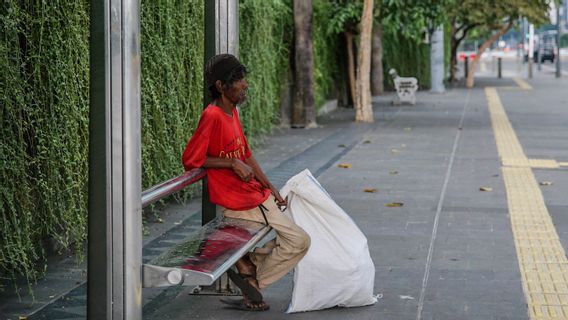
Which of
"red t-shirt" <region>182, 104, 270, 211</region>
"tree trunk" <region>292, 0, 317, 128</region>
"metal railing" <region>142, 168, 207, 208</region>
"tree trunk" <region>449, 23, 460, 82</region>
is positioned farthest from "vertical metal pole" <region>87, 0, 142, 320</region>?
"tree trunk" <region>449, 23, 460, 82</region>

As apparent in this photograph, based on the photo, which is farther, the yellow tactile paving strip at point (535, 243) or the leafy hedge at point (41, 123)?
the yellow tactile paving strip at point (535, 243)

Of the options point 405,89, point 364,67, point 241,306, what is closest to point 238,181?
point 241,306

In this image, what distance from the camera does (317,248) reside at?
620 cm

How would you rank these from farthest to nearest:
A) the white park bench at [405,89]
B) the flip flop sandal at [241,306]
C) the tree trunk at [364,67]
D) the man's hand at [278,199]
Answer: the white park bench at [405,89] < the tree trunk at [364,67] < the flip flop sandal at [241,306] < the man's hand at [278,199]

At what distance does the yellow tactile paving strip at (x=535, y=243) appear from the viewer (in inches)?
258

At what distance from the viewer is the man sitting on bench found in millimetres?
5918

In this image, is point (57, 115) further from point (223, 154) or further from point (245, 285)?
point (245, 285)

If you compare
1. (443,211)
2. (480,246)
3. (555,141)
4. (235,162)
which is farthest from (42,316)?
(555,141)

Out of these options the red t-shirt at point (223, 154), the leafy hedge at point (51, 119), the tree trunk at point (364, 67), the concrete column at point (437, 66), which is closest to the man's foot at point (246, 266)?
the red t-shirt at point (223, 154)

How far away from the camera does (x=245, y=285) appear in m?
6.22

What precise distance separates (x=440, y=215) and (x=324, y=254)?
12.7 feet

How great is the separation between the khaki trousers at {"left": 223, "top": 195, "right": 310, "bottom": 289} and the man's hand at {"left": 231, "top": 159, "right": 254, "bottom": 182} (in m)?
0.32

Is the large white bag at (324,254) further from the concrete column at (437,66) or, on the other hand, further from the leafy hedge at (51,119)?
the concrete column at (437,66)

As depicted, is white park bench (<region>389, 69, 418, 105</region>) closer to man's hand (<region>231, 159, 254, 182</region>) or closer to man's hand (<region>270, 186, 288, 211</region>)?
man's hand (<region>270, 186, 288, 211</region>)
